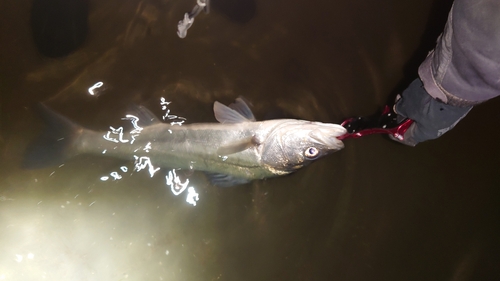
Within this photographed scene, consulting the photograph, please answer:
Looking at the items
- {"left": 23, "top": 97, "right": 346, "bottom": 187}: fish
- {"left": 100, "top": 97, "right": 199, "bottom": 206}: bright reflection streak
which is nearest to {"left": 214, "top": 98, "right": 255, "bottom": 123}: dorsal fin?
{"left": 23, "top": 97, "right": 346, "bottom": 187}: fish

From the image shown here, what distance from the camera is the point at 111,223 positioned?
9.84 feet

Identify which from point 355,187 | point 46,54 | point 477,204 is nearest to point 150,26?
point 46,54

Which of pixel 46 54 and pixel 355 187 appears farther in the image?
pixel 355 187

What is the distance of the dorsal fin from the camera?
262cm

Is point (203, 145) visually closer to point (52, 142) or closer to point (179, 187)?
point (179, 187)

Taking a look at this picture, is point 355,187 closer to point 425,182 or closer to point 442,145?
point 425,182

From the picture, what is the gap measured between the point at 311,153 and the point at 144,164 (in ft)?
5.02

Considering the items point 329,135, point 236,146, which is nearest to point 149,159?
point 236,146

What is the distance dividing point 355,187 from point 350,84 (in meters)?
1.09

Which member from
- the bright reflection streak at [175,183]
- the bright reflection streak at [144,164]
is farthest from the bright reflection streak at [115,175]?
the bright reflection streak at [175,183]

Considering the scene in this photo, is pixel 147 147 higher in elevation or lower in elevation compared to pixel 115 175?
higher

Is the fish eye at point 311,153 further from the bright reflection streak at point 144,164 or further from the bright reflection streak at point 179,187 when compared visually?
the bright reflection streak at point 144,164

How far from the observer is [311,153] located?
2.41m

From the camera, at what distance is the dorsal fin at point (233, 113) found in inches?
103
